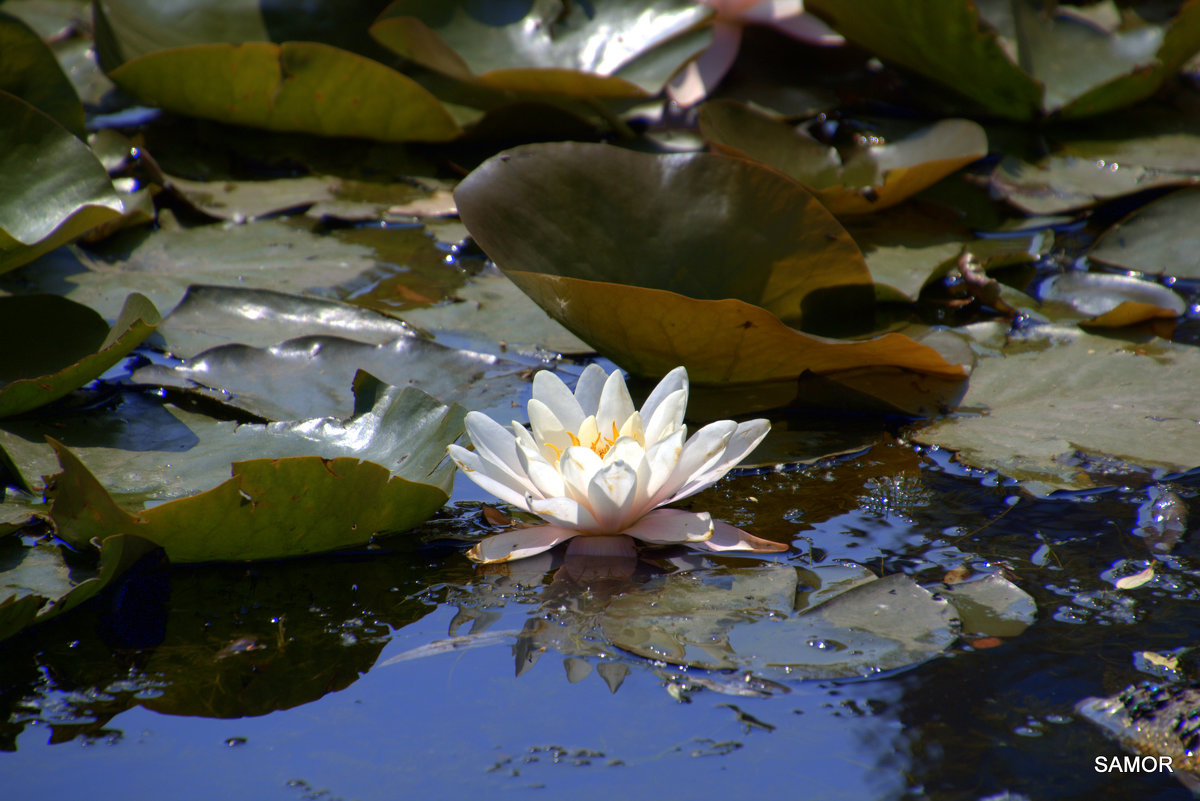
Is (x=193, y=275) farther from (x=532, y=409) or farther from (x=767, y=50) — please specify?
(x=767, y=50)

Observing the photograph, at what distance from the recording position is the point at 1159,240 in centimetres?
221

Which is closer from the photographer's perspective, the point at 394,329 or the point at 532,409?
the point at 532,409

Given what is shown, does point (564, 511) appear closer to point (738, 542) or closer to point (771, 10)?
point (738, 542)

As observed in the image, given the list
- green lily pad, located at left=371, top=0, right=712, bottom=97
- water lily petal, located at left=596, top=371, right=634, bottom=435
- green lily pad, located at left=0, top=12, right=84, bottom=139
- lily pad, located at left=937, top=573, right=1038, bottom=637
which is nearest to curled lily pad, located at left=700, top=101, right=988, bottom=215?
green lily pad, located at left=371, top=0, right=712, bottom=97

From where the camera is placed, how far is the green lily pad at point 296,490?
1.21 metres

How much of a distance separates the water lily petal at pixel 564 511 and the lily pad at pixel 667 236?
17.2 inches

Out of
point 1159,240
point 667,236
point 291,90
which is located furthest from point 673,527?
point 291,90

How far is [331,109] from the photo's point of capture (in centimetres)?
262

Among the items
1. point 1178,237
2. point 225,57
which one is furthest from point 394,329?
point 1178,237

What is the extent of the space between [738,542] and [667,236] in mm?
653

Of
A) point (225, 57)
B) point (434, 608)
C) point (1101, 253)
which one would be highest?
point (225, 57)

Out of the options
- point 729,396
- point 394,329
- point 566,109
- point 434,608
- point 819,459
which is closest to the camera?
point 434,608

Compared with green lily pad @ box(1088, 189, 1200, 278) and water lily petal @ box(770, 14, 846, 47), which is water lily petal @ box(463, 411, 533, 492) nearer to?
green lily pad @ box(1088, 189, 1200, 278)

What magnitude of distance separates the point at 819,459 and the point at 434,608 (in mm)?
692
